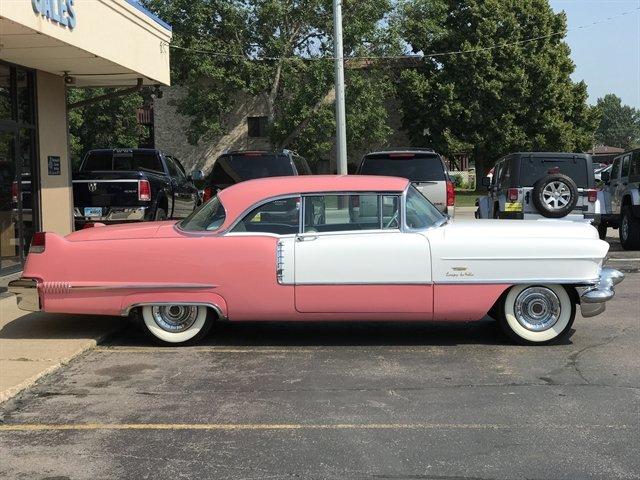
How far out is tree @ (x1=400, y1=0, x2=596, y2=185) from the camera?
3738 cm

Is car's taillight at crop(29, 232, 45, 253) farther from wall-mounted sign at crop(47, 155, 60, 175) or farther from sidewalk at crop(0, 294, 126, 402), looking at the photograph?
wall-mounted sign at crop(47, 155, 60, 175)

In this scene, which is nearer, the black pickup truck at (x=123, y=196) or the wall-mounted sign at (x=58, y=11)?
the wall-mounted sign at (x=58, y=11)

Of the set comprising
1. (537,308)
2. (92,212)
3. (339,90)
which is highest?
(339,90)

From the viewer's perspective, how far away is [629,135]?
16500 cm

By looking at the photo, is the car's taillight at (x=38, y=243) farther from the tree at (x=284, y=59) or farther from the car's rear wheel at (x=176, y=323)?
the tree at (x=284, y=59)

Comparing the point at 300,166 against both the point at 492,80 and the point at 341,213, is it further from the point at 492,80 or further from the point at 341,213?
the point at 492,80

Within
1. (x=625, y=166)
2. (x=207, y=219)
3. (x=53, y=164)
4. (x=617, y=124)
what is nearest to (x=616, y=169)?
(x=625, y=166)

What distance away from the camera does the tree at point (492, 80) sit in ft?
123

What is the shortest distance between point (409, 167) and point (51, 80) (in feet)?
21.3

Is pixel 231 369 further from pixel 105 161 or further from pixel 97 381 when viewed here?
pixel 105 161

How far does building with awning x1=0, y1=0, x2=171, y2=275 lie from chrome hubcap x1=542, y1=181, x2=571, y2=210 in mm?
7366

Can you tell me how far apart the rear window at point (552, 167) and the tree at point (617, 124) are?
165m

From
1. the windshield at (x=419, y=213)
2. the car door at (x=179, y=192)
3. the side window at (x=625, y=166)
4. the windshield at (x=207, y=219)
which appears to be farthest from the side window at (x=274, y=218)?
the side window at (x=625, y=166)

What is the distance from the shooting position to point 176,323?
6797mm
